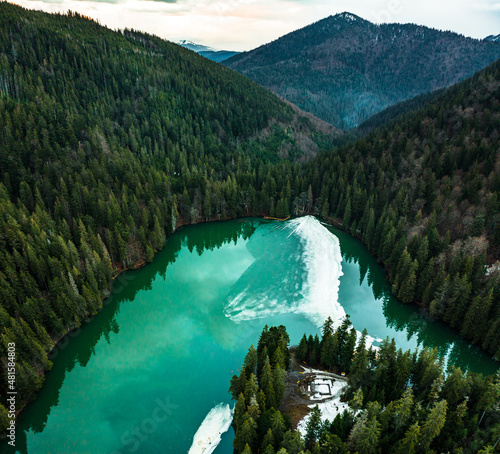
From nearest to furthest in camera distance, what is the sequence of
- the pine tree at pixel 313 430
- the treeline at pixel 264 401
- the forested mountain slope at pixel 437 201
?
the treeline at pixel 264 401
the pine tree at pixel 313 430
the forested mountain slope at pixel 437 201

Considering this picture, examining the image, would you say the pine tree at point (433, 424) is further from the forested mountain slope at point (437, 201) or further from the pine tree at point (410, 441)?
the forested mountain slope at point (437, 201)

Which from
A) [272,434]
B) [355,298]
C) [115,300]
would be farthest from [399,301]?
[115,300]

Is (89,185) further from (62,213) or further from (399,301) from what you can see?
(399,301)

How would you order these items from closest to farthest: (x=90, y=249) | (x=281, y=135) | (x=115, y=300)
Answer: (x=90, y=249), (x=115, y=300), (x=281, y=135)

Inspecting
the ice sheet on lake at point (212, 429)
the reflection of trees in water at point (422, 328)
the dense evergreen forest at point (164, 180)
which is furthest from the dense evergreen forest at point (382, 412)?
the reflection of trees in water at point (422, 328)

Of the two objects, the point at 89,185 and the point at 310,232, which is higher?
the point at 89,185

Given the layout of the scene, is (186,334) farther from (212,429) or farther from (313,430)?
(313,430)
